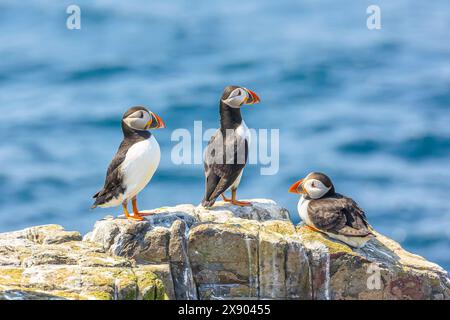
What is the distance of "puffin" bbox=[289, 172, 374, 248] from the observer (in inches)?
624

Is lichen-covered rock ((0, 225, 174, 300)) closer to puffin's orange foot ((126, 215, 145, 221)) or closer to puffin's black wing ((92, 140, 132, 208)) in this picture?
puffin's orange foot ((126, 215, 145, 221))

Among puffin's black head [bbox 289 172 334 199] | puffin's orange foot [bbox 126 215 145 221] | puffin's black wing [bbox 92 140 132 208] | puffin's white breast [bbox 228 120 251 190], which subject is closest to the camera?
puffin's orange foot [bbox 126 215 145 221]

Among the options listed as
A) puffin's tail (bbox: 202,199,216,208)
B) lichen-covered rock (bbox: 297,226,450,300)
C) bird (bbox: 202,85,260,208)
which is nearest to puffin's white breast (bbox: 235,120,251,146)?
bird (bbox: 202,85,260,208)

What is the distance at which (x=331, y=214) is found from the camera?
15969 mm

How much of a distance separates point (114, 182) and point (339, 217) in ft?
10.0

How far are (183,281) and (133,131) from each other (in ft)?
7.35

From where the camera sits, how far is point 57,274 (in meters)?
14.1

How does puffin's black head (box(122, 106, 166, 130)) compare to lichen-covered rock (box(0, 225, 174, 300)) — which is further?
puffin's black head (box(122, 106, 166, 130))

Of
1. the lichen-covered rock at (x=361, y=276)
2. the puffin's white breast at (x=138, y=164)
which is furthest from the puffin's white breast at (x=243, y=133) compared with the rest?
the lichen-covered rock at (x=361, y=276)

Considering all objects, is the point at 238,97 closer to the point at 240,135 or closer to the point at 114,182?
the point at 240,135
